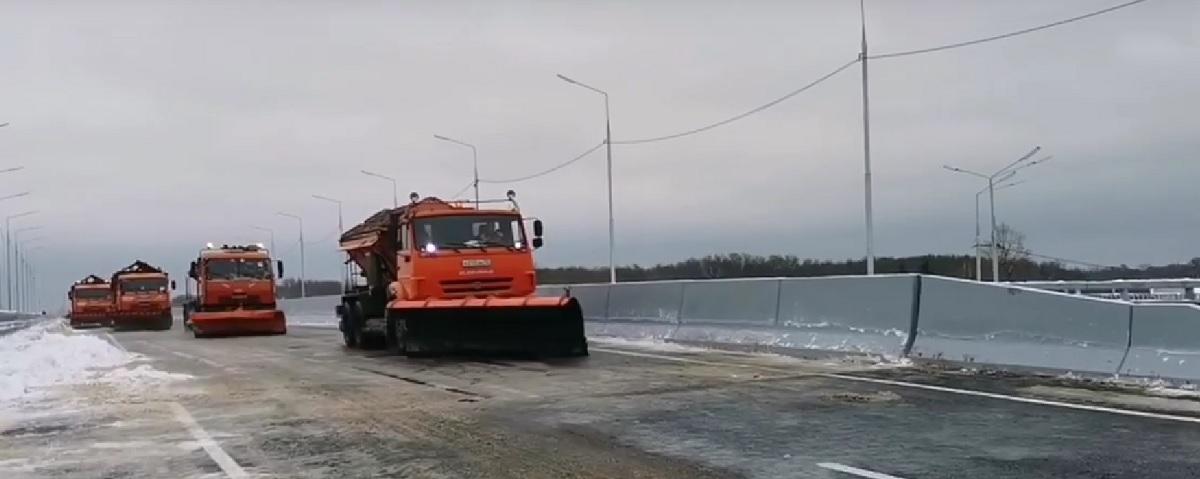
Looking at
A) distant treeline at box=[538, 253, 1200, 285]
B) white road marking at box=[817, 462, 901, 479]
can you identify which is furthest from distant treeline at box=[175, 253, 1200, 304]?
white road marking at box=[817, 462, 901, 479]

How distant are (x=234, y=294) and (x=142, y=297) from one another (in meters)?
15.5

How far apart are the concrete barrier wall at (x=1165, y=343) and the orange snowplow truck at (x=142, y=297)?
42877 mm

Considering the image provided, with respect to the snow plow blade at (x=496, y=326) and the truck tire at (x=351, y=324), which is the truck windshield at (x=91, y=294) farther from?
the snow plow blade at (x=496, y=326)

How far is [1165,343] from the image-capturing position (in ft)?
37.4

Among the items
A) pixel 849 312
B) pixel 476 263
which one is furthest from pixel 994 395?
pixel 476 263

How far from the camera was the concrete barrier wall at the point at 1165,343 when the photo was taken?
36.3ft

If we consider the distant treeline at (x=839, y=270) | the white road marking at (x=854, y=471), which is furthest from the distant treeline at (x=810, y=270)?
the white road marking at (x=854, y=471)

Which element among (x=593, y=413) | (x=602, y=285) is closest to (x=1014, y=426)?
(x=593, y=413)

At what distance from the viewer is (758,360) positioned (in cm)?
1599

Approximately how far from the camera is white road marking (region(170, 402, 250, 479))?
7727 millimetres

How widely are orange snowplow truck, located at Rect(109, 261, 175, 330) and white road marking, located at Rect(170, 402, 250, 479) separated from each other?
38.0 m

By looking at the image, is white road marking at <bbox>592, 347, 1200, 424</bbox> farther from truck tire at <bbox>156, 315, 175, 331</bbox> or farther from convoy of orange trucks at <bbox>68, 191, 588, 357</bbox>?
truck tire at <bbox>156, 315, 175, 331</bbox>

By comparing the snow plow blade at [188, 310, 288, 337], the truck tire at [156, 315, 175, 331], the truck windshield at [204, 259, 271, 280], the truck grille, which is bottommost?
the truck tire at [156, 315, 175, 331]

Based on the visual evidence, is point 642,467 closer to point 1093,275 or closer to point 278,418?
point 278,418
